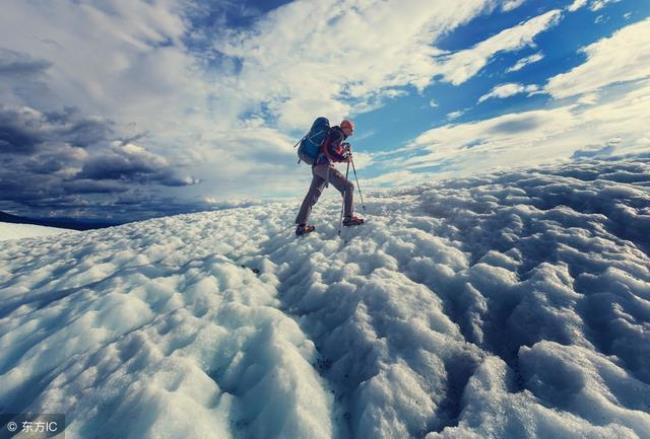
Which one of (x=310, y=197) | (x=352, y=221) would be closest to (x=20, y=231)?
(x=310, y=197)

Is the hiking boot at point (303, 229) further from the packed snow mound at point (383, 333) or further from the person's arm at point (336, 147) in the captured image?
the person's arm at point (336, 147)

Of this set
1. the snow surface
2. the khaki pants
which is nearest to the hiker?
the khaki pants

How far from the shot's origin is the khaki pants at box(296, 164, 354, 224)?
12062 mm

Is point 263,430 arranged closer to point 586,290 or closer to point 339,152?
point 586,290

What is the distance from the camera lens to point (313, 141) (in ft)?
39.3

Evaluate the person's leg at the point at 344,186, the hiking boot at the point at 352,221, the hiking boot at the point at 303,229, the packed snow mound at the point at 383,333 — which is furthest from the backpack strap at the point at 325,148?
the packed snow mound at the point at 383,333

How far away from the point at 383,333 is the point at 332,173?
23.0 feet

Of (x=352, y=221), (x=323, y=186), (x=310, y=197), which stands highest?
(x=323, y=186)

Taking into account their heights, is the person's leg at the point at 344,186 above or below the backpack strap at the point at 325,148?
below

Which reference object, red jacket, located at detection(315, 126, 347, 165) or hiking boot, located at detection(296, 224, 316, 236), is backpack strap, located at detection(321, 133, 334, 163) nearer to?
red jacket, located at detection(315, 126, 347, 165)

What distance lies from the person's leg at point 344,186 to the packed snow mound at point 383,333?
1290 mm

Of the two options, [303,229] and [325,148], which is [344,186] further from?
[303,229]

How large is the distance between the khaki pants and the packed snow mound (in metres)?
1.60

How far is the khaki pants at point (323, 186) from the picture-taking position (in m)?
12.1
